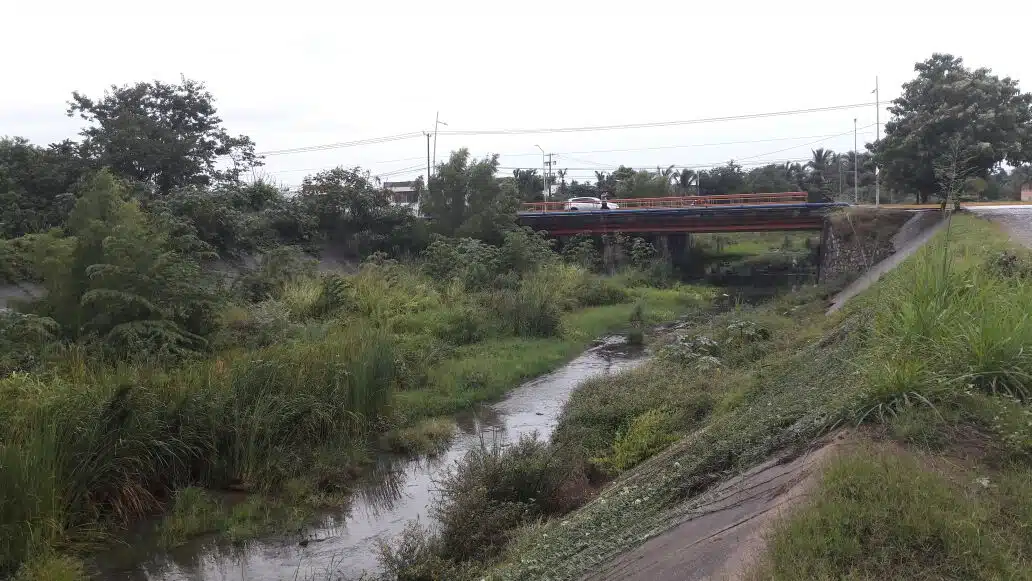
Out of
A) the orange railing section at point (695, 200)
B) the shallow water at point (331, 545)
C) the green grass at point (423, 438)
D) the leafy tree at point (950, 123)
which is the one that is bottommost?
the shallow water at point (331, 545)

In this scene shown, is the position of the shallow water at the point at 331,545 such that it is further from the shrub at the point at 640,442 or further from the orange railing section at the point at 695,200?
the orange railing section at the point at 695,200

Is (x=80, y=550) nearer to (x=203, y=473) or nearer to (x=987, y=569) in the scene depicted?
(x=203, y=473)

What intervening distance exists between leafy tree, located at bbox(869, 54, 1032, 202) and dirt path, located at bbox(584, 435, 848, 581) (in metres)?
21.7

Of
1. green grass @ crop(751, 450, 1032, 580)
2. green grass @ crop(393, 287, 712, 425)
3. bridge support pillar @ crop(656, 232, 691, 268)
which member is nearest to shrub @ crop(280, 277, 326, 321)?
green grass @ crop(393, 287, 712, 425)

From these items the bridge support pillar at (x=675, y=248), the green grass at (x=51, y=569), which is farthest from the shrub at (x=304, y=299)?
the bridge support pillar at (x=675, y=248)

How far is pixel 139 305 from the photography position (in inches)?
553

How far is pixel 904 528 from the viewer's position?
13.8ft

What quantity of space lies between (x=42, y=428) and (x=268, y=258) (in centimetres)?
1566

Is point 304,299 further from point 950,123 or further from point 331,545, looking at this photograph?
point 950,123

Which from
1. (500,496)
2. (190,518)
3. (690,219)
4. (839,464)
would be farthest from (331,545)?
(690,219)

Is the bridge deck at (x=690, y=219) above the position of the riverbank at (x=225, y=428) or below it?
above

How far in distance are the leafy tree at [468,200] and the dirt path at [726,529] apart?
31.3m

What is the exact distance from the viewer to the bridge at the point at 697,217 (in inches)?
1529

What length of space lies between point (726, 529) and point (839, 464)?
36.1 inches
